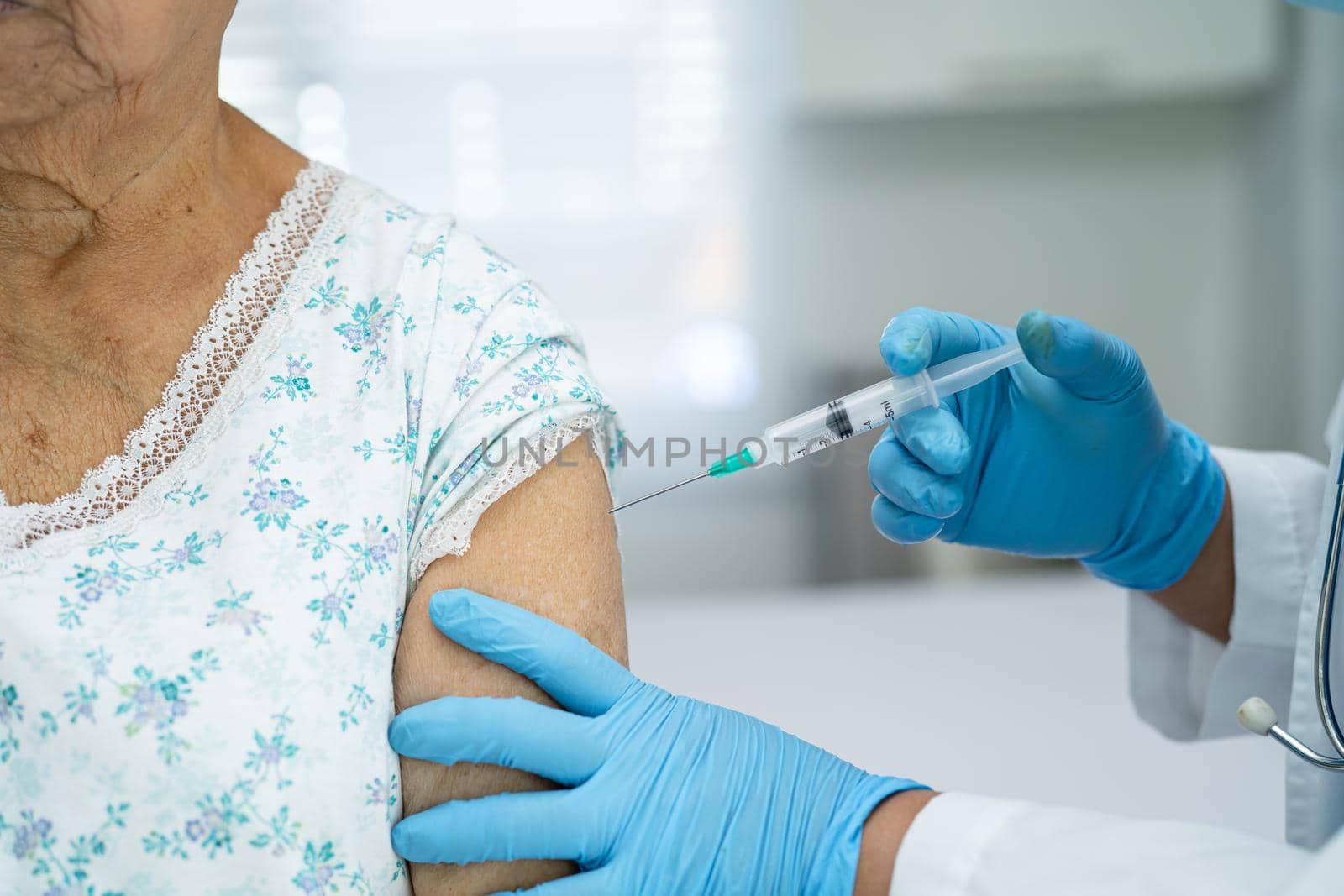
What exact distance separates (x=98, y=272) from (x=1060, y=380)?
0.91 m

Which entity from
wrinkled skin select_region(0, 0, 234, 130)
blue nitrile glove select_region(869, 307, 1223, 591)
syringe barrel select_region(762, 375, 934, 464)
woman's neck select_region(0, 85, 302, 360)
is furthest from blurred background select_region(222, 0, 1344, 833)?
wrinkled skin select_region(0, 0, 234, 130)

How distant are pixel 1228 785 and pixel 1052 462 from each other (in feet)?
2.97

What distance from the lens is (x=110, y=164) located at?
875 mm

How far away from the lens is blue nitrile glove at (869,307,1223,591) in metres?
1.00

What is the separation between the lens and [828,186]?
3314mm

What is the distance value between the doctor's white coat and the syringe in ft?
1.09

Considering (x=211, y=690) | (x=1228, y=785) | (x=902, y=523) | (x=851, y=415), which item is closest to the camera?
(x=211, y=690)

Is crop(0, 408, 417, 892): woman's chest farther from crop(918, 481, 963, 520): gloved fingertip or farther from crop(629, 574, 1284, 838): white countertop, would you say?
crop(629, 574, 1284, 838): white countertop

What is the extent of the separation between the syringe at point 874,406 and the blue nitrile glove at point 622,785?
21 centimetres

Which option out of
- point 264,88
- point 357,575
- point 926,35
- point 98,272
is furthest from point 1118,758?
point 264,88

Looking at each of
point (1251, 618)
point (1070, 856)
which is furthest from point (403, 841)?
point (1251, 618)

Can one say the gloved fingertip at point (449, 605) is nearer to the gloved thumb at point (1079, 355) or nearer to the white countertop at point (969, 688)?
the gloved thumb at point (1079, 355)

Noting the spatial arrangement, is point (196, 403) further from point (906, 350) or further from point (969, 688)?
point (969, 688)

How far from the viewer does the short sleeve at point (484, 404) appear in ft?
2.83
